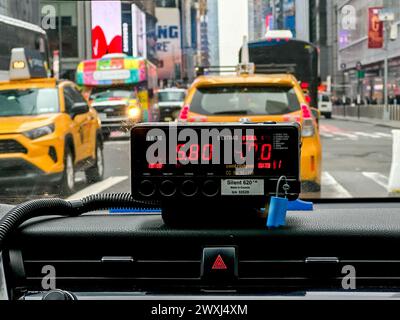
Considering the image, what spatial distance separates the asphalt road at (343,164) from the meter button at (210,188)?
236 millimetres

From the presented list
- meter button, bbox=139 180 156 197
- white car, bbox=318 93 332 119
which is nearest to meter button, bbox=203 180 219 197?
meter button, bbox=139 180 156 197

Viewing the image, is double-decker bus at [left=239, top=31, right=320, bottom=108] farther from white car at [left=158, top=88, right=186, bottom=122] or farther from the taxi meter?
the taxi meter

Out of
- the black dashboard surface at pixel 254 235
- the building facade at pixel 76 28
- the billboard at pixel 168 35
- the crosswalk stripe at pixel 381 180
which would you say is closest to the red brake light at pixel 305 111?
the crosswalk stripe at pixel 381 180

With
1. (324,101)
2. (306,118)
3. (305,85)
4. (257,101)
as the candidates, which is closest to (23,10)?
(257,101)

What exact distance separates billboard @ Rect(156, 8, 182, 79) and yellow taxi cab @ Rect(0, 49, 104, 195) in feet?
1.12

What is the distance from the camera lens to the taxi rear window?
170 inches

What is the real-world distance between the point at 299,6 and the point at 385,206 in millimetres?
730

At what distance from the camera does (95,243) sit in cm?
238

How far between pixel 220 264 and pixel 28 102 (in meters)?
1.03

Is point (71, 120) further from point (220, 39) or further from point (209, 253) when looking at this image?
point (209, 253)

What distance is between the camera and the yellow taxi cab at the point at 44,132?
8.98 feet

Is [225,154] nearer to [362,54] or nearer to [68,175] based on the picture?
[68,175]

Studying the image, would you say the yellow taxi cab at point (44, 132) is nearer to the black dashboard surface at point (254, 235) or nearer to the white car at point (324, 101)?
the black dashboard surface at point (254, 235)

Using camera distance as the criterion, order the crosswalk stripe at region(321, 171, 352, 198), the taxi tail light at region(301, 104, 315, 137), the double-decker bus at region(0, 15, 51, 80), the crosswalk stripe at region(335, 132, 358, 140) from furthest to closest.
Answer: the crosswalk stripe at region(335, 132, 358, 140)
the taxi tail light at region(301, 104, 315, 137)
the crosswalk stripe at region(321, 171, 352, 198)
the double-decker bus at region(0, 15, 51, 80)
